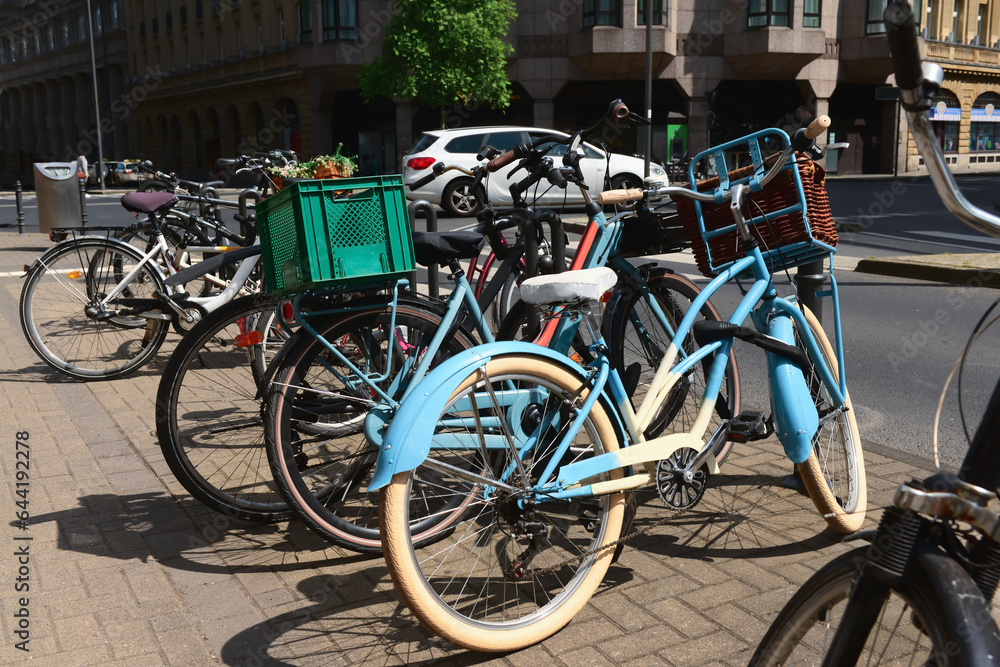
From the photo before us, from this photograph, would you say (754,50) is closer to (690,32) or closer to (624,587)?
(690,32)

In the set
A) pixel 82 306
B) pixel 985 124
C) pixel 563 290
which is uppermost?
pixel 985 124

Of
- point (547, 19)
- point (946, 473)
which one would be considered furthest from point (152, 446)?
point (547, 19)

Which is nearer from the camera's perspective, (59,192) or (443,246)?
(443,246)

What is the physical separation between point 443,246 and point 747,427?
1.26m

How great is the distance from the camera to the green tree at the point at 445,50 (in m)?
32.3

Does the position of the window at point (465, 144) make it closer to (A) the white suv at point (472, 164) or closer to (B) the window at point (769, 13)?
(A) the white suv at point (472, 164)

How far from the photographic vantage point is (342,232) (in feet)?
10.4

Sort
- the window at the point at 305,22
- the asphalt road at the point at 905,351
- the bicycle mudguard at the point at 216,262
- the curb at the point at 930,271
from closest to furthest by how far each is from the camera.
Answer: the bicycle mudguard at the point at 216,262, the asphalt road at the point at 905,351, the curb at the point at 930,271, the window at the point at 305,22

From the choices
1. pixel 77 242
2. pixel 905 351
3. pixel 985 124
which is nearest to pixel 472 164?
pixel 905 351

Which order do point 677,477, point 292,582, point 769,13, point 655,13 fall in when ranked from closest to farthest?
point 677,477 < point 292,582 < point 655,13 < point 769,13

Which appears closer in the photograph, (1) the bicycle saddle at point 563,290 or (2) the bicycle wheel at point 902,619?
(2) the bicycle wheel at point 902,619

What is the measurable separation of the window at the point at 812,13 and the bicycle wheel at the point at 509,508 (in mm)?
39460

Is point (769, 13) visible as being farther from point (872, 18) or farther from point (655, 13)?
point (872, 18)

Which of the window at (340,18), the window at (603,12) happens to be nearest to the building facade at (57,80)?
the window at (340,18)
